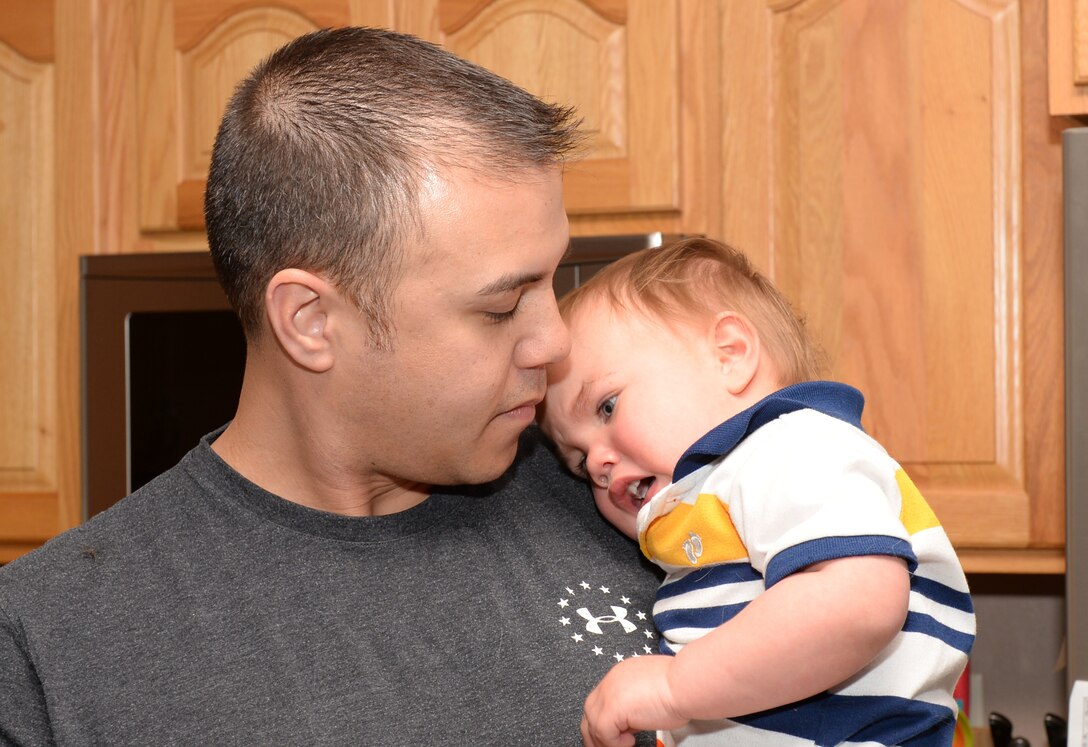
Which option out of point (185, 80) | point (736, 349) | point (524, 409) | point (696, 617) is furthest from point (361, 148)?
point (185, 80)

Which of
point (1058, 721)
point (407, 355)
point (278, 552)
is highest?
point (407, 355)

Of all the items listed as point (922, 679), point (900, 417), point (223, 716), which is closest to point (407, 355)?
point (223, 716)

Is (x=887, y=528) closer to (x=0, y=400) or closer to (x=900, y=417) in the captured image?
(x=900, y=417)

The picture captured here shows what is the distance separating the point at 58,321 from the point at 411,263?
1425 millimetres

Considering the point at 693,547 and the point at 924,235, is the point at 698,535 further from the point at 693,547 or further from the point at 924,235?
the point at 924,235

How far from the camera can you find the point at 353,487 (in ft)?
3.62

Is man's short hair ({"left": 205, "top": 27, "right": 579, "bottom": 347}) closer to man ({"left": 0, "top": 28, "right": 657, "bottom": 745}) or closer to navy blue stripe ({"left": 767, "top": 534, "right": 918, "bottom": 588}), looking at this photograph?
man ({"left": 0, "top": 28, "right": 657, "bottom": 745})

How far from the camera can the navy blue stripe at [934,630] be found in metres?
0.97

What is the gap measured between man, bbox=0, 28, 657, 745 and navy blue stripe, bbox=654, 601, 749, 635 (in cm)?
3

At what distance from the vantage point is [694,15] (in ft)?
6.35

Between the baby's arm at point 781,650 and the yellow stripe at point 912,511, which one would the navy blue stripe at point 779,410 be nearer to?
the yellow stripe at point 912,511

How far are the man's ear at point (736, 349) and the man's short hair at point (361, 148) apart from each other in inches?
8.8

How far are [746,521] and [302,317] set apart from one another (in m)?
0.43

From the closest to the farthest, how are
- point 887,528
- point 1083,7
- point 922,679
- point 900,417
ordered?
point 887,528 → point 922,679 → point 1083,7 → point 900,417
